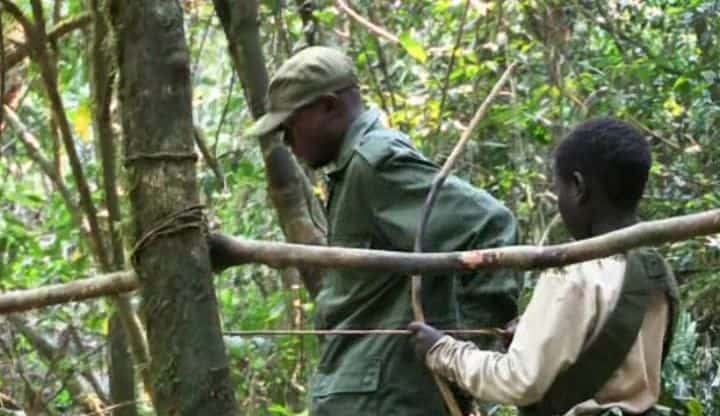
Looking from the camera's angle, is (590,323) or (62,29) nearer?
(590,323)

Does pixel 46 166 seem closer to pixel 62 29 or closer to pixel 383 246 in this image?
pixel 62 29

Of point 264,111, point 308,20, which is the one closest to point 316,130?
point 264,111

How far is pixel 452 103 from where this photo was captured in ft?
17.1

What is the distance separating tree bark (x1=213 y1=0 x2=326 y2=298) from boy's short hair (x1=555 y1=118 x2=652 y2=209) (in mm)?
1403

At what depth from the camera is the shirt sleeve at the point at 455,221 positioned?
2.41 m

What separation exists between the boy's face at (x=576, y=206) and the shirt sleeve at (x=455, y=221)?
259 millimetres

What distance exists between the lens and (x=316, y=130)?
8.50 feet

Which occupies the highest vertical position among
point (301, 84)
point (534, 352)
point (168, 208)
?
point (301, 84)

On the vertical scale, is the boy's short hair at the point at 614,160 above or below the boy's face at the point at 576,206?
above

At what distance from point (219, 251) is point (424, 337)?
45 centimetres

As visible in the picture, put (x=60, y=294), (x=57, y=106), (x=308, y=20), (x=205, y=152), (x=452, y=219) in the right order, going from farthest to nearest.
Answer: (x=308, y=20) < (x=205, y=152) < (x=57, y=106) < (x=452, y=219) < (x=60, y=294)

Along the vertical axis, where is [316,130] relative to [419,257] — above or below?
above

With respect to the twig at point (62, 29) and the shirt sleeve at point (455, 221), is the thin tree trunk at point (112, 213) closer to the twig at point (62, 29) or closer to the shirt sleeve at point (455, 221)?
the twig at point (62, 29)

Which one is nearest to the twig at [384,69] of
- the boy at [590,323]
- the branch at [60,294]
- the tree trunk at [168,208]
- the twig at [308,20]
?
the twig at [308,20]
